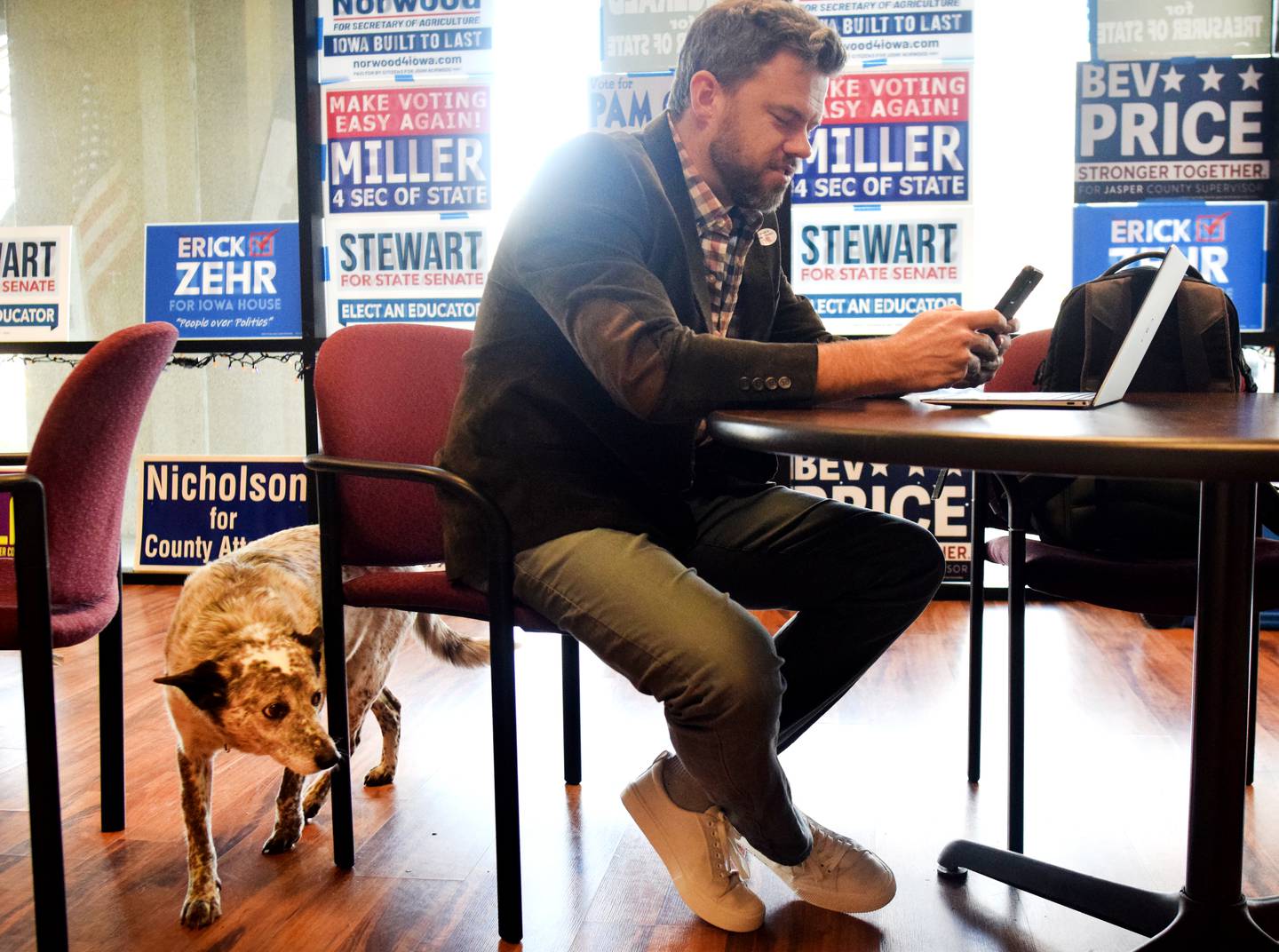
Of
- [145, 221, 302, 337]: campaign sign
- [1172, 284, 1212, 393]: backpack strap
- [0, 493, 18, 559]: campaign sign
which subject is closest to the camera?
[1172, 284, 1212, 393]: backpack strap

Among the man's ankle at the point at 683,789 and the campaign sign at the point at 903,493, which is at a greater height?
the campaign sign at the point at 903,493

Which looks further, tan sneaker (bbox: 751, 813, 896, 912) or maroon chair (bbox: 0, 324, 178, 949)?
tan sneaker (bbox: 751, 813, 896, 912)

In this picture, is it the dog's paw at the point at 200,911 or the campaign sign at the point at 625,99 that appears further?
the campaign sign at the point at 625,99

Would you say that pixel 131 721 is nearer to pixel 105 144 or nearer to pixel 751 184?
pixel 751 184

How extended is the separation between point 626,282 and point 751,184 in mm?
356

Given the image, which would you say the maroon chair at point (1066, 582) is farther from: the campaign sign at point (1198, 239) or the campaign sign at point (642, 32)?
the campaign sign at point (642, 32)

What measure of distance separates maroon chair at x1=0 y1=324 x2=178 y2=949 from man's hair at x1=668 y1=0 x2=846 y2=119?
896mm

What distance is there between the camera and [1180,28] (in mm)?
3789

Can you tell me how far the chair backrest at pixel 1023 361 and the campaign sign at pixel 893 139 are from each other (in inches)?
70.0

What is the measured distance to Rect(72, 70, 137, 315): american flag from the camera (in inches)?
170

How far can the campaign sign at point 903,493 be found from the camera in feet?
13.1

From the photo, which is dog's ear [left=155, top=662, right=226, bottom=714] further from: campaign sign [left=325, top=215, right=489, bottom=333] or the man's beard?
campaign sign [left=325, top=215, right=489, bottom=333]

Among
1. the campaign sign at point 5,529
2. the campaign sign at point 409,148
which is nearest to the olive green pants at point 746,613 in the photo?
the campaign sign at point 5,529

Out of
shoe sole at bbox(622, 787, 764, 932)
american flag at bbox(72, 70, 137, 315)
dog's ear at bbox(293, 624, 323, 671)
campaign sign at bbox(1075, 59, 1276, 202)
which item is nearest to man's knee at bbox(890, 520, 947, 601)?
shoe sole at bbox(622, 787, 764, 932)
